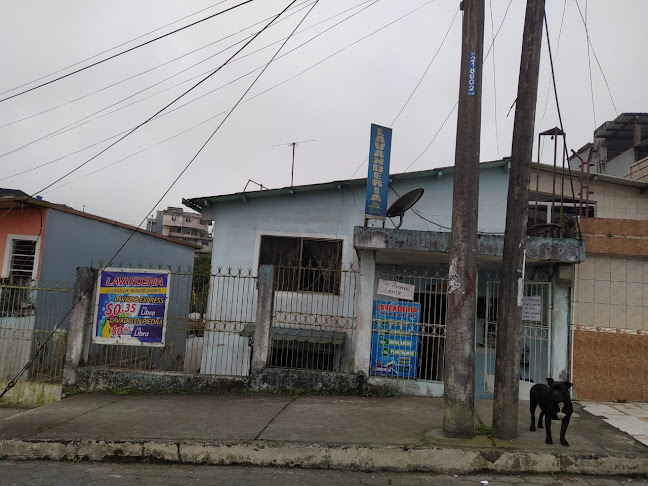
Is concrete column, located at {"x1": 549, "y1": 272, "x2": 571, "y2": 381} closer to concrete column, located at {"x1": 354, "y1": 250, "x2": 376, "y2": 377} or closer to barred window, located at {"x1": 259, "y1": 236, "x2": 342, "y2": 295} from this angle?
concrete column, located at {"x1": 354, "y1": 250, "x2": 376, "y2": 377}

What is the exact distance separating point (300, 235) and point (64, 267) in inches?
228

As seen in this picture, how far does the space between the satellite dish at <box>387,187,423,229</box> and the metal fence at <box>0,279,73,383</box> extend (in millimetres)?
5909

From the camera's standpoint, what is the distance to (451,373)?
18.3 ft

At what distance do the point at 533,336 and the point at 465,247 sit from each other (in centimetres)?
317

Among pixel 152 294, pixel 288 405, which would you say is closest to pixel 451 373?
pixel 288 405

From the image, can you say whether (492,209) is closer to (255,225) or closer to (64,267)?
(255,225)

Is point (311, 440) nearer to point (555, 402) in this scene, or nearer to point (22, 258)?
point (555, 402)

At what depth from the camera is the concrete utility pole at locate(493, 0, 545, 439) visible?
5.50m

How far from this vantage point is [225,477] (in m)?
4.80

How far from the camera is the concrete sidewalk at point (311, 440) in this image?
5.04 metres

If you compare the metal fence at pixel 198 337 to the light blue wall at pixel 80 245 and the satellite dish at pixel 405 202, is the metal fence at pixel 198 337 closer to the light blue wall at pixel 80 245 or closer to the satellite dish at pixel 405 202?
the satellite dish at pixel 405 202

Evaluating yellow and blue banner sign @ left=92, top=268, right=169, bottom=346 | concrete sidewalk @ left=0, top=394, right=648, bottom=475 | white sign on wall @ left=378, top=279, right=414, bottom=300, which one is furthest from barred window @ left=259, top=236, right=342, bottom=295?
concrete sidewalk @ left=0, top=394, right=648, bottom=475

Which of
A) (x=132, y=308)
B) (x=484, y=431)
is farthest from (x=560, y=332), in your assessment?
(x=132, y=308)

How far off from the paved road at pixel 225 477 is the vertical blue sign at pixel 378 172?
5.27 meters
